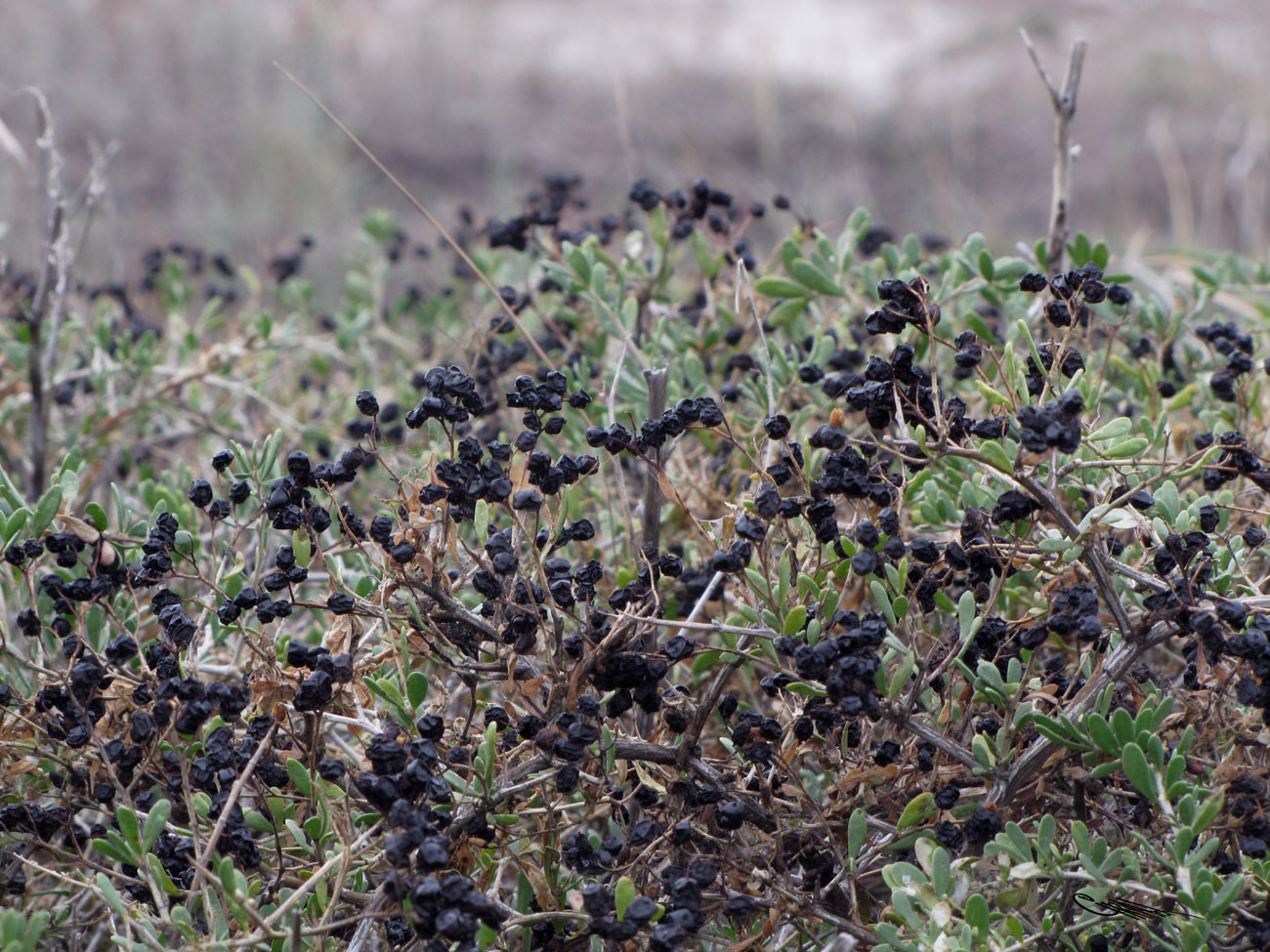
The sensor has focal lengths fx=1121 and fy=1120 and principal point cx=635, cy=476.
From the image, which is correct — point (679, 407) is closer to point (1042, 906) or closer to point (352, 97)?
point (1042, 906)

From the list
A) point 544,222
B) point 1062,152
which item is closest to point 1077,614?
point 1062,152

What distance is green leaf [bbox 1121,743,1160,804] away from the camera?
41.9 inches

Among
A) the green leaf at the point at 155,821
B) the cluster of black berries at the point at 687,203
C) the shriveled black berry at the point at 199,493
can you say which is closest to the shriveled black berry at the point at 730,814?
the green leaf at the point at 155,821

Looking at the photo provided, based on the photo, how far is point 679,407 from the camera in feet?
4.25

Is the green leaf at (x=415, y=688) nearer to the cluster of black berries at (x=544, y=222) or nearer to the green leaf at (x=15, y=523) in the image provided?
the green leaf at (x=15, y=523)

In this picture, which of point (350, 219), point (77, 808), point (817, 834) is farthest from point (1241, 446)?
point (350, 219)

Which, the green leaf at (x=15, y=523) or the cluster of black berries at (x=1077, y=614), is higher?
the green leaf at (x=15, y=523)

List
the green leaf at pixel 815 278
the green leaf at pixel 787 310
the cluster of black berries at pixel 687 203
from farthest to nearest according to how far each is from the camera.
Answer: the cluster of black berries at pixel 687 203, the green leaf at pixel 787 310, the green leaf at pixel 815 278

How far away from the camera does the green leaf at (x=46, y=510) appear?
4.32ft

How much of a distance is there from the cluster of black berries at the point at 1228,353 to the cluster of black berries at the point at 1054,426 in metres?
0.71

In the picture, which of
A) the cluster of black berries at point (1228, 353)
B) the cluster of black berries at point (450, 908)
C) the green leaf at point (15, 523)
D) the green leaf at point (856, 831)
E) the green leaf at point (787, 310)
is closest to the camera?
the cluster of black berries at point (450, 908)

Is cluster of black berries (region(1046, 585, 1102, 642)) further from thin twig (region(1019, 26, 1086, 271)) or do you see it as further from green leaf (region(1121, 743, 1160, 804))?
thin twig (region(1019, 26, 1086, 271))

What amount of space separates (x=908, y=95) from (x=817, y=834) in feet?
46.6
